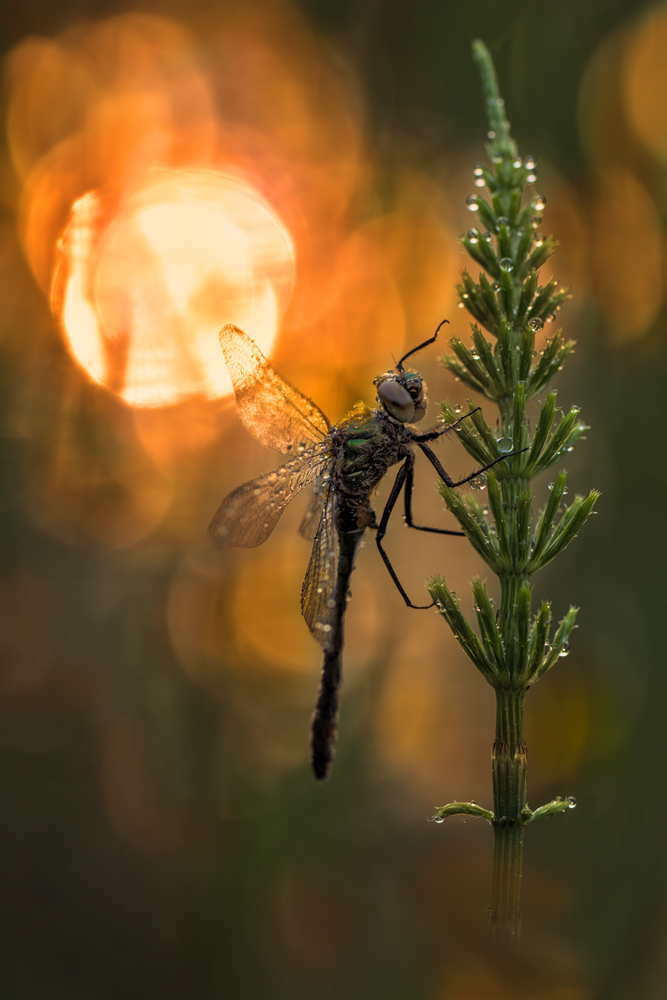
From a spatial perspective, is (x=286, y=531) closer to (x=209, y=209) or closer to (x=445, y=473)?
(x=445, y=473)


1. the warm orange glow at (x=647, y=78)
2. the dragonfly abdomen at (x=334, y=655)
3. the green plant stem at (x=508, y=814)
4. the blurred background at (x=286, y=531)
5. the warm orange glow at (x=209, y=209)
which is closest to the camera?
the green plant stem at (x=508, y=814)

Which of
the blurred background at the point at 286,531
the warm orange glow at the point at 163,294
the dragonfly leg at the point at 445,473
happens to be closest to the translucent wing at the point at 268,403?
the dragonfly leg at the point at 445,473

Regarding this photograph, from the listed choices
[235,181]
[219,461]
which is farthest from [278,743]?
[235,181]

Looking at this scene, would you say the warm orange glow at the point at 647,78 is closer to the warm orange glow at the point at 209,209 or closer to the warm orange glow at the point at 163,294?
the warm orange glow at the point at 209,209

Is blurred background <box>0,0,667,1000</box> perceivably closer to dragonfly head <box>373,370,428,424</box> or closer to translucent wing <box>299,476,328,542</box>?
translucent wing <box>299,476,328,542</box>

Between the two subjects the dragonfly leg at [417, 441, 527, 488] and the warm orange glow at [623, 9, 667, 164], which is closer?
the dragonfly leg at [417, 441, 527, 488]

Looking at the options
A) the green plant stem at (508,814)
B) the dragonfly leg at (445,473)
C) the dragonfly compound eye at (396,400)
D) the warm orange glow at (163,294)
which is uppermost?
the warm orange glow at (163,294)

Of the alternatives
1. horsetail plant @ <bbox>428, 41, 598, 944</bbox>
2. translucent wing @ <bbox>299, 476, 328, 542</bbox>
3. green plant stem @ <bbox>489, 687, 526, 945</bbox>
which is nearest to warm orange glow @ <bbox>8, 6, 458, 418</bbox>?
translucent wing @ <bbox>299, 476, 328, 542</bbox>

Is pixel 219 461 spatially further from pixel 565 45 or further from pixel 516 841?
pixel 516 841
